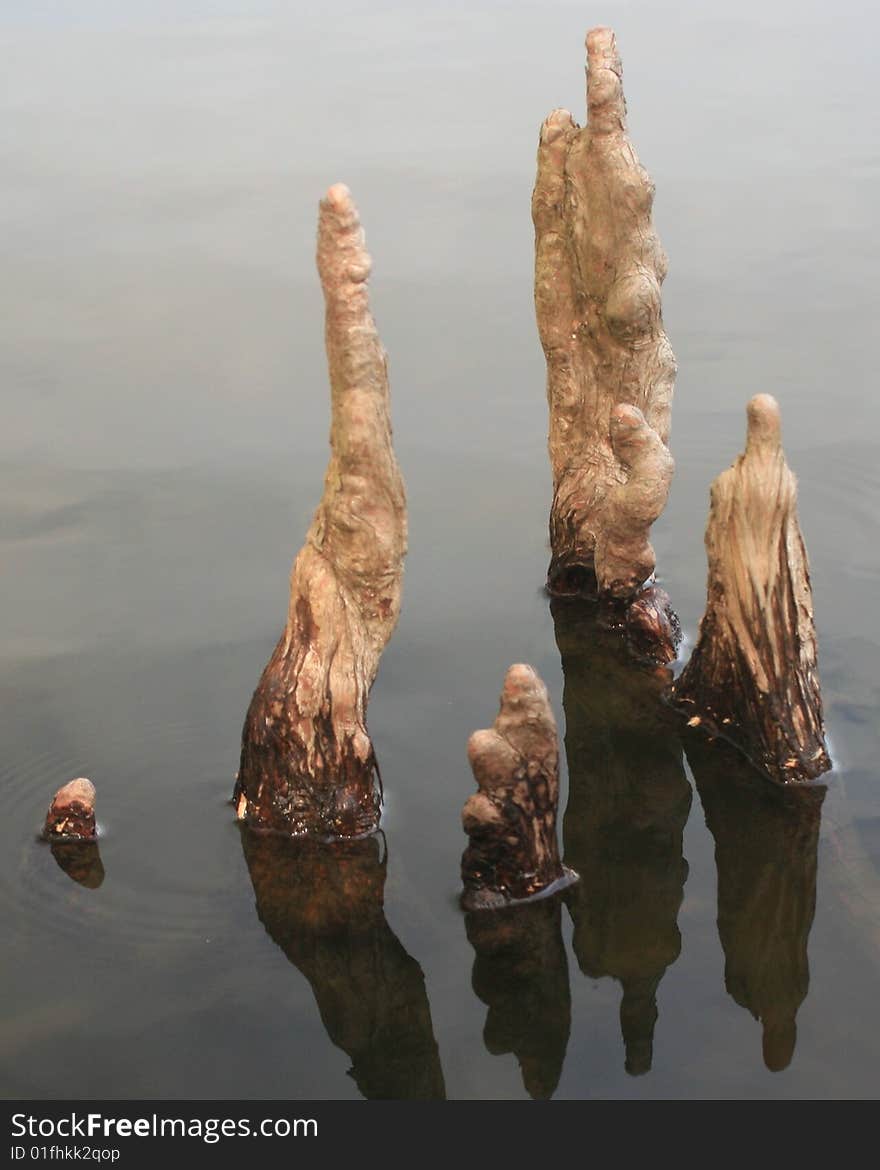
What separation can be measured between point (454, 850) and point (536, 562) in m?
3.88

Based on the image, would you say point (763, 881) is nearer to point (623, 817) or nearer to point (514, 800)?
point (623, 817)

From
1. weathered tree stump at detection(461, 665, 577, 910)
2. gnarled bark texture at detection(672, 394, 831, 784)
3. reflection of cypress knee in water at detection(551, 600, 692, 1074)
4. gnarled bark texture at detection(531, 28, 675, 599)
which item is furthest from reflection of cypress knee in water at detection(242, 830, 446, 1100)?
gnarled bark texture at detection(531, 28, 675, 599)

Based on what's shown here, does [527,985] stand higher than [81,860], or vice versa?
[81,860]

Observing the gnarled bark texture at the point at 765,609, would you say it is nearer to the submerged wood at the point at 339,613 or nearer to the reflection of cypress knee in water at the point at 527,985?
the reflection of cypress knee in water at the point at 527,985

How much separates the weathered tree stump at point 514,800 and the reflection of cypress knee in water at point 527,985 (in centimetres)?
15

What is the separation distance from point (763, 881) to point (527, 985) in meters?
1.66

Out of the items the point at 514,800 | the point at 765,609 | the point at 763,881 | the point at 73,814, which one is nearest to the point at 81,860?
the point at 73,814

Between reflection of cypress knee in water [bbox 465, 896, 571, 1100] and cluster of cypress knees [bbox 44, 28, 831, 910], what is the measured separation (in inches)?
6.0

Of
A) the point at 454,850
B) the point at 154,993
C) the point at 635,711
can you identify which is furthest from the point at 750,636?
the point at 154,993

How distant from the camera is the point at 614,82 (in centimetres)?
1211

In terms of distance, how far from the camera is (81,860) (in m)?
10.9

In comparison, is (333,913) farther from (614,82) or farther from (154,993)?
(614,82)

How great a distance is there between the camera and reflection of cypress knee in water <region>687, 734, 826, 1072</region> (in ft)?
32.5

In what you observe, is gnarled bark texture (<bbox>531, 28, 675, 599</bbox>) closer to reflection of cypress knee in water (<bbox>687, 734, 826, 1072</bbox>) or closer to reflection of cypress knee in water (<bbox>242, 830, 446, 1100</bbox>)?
reflection of cypress knee in water (<bbox>687, 734, 826, 1072</bbox>)
